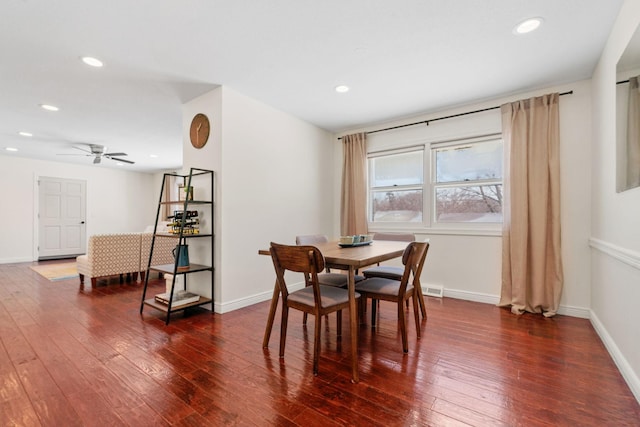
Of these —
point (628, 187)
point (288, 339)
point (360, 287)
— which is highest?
point (628, 187)

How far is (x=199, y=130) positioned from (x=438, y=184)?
3020 millimetres

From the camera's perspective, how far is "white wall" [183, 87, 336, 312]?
3027 millimetres

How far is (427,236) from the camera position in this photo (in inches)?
147

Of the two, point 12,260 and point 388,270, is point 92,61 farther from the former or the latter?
point 12,260

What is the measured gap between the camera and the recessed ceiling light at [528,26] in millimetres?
A: 1979

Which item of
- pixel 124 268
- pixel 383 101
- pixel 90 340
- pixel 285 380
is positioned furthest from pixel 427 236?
pixel 124 268

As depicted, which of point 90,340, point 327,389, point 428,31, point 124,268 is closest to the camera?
point 327,389

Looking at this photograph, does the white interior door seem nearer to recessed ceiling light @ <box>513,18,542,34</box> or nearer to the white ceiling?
the white ceiling

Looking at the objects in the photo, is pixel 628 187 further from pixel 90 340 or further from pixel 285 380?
pixel 90 340

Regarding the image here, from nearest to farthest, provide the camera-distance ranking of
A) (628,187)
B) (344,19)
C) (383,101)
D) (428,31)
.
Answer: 1. (628,187)
2. (344,19)
3. (428,31)
4. (383,101)

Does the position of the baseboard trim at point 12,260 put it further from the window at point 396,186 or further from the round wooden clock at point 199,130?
the window at point 396,186

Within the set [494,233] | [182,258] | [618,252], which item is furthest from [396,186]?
[182,258]

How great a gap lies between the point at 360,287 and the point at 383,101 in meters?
2.26

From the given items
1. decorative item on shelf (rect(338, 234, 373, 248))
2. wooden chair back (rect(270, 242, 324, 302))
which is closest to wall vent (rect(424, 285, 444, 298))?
decorative item on shelf (rect(338, 234, 373, 248))
